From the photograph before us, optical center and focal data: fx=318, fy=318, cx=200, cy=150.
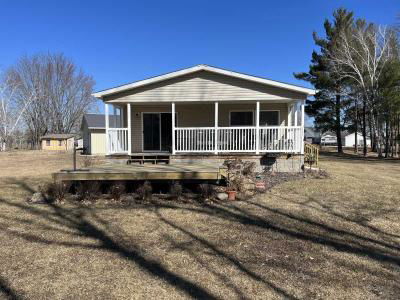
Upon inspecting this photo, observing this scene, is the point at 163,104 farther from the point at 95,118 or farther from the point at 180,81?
the point at 95,118

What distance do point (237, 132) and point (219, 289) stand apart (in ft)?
31.3

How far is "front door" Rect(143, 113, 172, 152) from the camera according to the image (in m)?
14.0

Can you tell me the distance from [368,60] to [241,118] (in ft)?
49.5

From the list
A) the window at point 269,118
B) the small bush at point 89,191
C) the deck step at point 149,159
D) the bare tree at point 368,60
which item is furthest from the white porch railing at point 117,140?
→ the bare tree at point 368,60

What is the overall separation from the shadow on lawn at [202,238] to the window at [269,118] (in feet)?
23.1

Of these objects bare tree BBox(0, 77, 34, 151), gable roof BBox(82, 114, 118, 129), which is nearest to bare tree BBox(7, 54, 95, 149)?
bare tree BBox(0, 77, 34, 151)

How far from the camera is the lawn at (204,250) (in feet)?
10.8

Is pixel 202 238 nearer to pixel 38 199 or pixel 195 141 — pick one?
pixel 38 199

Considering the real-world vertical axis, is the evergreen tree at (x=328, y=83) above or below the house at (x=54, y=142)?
above

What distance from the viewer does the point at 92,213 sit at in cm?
639

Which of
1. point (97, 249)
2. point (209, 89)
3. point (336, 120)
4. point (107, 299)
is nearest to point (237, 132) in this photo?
point (209, 89)

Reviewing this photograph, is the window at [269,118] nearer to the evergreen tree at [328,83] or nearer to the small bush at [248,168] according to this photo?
the small bush at [248,168]

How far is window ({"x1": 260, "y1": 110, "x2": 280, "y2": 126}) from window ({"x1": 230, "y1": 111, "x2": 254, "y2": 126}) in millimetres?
470

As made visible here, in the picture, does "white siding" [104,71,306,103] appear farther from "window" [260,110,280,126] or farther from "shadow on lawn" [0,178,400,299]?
"shadow on lawn" [0,178,400,299]
